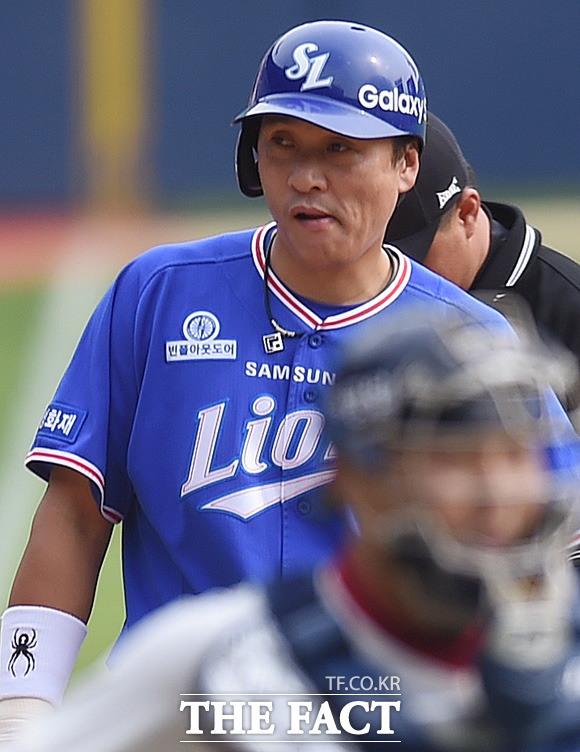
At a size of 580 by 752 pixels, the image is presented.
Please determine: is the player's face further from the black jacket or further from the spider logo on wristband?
the black jacket

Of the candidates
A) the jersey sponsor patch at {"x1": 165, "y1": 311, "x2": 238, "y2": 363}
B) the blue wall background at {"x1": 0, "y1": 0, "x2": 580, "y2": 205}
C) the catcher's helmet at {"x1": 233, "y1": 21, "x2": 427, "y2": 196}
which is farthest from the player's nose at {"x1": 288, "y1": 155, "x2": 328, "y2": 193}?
the blue wall background at {"x1": 0, "y1": 0, "x2": 580, "y2": 205}

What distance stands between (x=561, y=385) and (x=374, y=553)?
1.28ft

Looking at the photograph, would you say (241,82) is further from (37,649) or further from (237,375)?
(37,649)

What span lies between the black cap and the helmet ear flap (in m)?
0.88

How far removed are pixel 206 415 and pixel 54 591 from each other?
474 millimetres

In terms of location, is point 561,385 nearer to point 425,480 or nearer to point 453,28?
point 425,480

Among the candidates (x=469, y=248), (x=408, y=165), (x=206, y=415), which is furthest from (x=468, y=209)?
(x=206, y=415)

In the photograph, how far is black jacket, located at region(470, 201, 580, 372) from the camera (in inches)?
169

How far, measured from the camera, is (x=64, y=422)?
3227 millimetres

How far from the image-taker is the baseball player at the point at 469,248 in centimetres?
434

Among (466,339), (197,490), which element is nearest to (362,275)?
(197,490)

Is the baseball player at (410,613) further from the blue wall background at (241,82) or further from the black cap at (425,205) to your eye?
the blue wall background at (241,82)

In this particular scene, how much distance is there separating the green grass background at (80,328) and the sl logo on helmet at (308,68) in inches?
131

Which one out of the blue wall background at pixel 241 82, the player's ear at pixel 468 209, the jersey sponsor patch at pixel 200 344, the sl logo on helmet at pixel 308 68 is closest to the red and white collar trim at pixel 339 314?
the jersey sponsor patch at pixel 200 344
